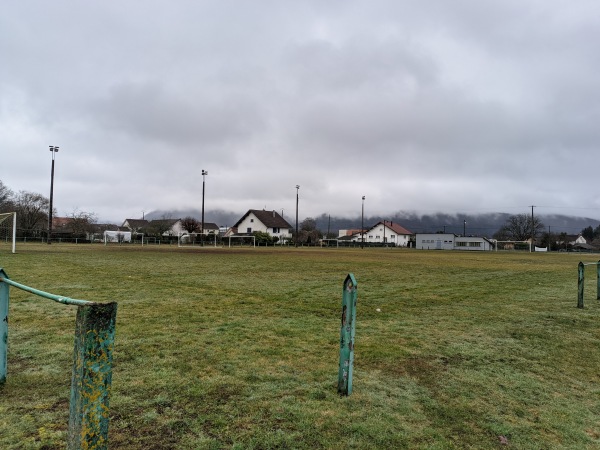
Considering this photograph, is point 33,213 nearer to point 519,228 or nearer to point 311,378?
point 311,378

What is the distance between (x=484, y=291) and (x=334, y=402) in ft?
33.9

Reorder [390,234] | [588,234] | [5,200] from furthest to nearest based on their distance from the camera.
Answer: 1. [588,234]
2. [390,234]
3. [5,200]

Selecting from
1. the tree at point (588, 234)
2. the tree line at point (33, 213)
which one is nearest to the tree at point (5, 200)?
the tree line at point (33, 213)

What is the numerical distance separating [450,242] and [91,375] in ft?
329

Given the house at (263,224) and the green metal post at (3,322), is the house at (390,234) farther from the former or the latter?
the green metal post at (3,322)

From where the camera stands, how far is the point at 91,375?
1.88 metres

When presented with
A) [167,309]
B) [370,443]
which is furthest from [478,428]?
[167,309]

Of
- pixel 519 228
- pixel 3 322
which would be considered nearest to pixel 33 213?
pixel 3 322

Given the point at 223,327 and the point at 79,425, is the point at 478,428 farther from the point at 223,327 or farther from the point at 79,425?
the point at 223,327

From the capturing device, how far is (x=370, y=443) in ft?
9.23

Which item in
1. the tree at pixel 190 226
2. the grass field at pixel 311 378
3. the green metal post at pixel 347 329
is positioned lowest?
the grass field at pixel 311 378

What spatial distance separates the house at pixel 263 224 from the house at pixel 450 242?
34.7 m

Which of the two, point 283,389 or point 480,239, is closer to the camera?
point 283,389

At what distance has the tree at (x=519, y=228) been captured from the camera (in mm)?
115625
